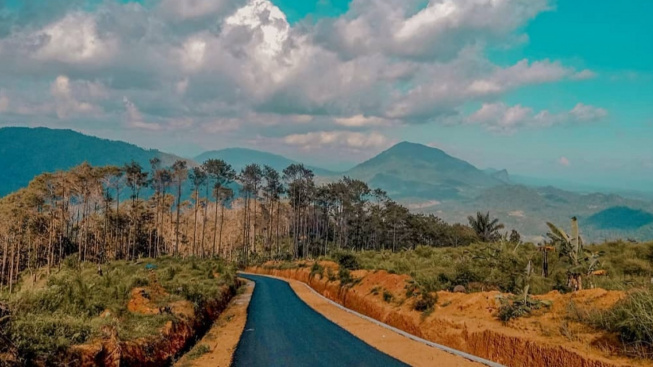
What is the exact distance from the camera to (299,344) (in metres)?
13.0

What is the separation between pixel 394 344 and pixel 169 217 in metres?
95.4

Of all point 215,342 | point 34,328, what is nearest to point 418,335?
point 215,342

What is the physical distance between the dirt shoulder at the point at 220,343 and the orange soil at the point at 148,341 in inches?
20.9

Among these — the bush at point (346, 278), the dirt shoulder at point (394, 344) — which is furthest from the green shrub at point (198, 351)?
the bush at point (346, 278)

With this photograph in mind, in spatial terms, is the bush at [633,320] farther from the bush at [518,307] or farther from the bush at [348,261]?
the bush at [348,261]

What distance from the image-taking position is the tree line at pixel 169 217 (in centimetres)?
5919

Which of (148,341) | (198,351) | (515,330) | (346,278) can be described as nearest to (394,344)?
(515,330)

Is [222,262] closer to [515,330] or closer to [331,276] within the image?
[331,276]

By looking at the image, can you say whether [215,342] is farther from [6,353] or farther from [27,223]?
[27,223]

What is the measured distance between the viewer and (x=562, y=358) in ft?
29.9

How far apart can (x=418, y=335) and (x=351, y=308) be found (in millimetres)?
8170

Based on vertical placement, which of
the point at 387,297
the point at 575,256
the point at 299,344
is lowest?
the point at 299,344

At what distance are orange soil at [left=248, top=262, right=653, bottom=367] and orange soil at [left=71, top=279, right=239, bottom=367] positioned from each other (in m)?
8.18

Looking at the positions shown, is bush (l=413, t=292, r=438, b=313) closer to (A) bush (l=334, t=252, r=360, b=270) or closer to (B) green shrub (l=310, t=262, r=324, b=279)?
(A) bush (l=334, t=252, r=360, b=270)
